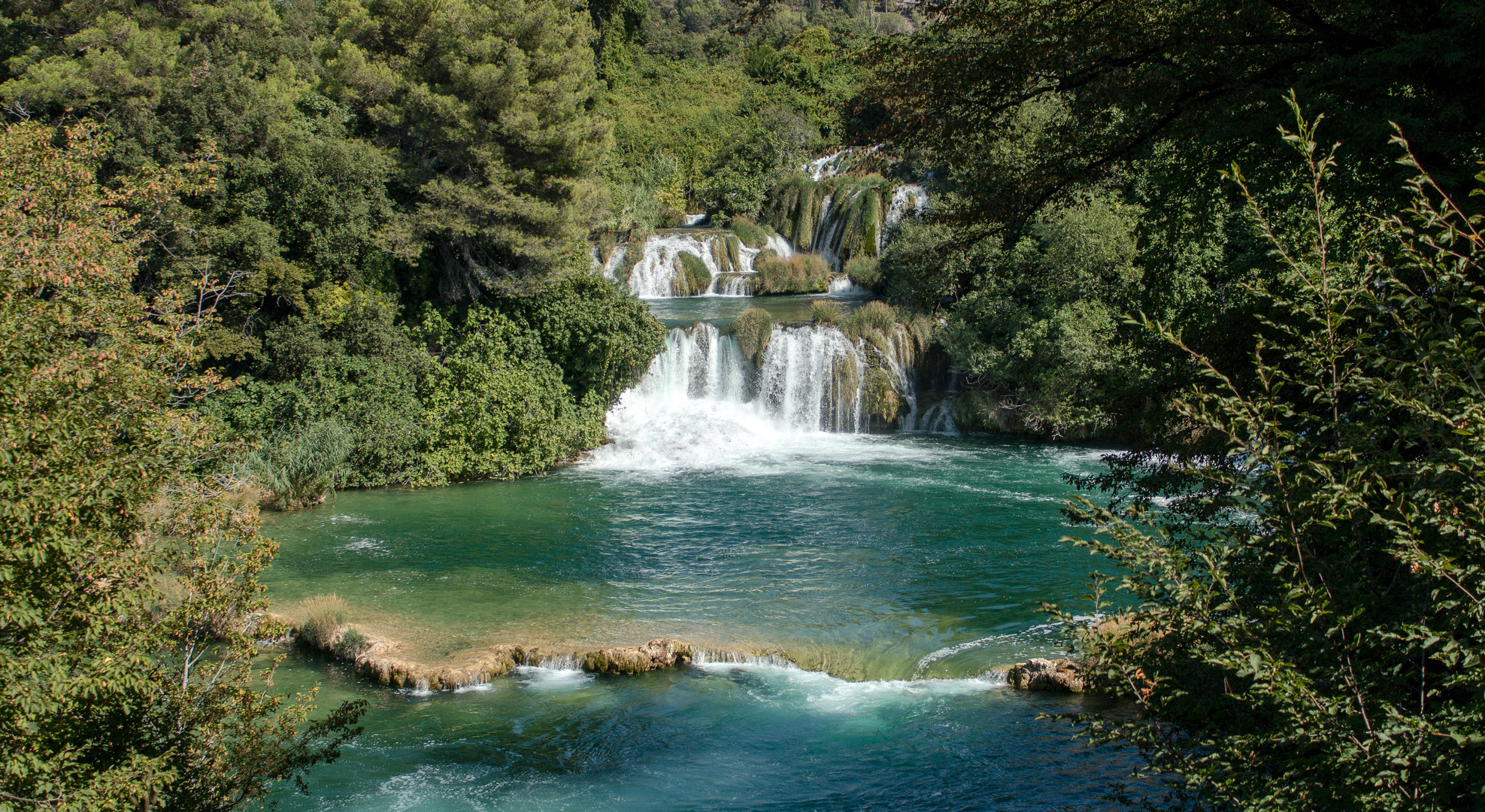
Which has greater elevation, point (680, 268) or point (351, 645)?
point (680, 268)

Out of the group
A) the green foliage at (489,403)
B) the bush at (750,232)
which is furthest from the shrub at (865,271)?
the green foliage at (489,403)

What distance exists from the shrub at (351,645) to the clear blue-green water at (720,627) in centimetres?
18

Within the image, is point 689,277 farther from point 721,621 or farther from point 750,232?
point 721,621

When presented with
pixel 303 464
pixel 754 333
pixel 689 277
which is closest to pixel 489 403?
pixel 303 464

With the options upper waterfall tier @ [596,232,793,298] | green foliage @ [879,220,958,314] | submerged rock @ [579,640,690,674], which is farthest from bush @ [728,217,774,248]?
submerged rock @ [579,640,690,674]

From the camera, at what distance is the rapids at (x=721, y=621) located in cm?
804

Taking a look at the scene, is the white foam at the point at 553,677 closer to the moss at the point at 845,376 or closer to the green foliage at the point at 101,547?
Answer: the green foliage at the point at 101,547

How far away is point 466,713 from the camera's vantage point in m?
9.27

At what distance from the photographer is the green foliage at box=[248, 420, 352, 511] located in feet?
53.9

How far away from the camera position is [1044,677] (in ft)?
31.5

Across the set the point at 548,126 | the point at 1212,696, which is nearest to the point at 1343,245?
the point at 1212,696

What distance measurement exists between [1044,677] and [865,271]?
70.1 ft

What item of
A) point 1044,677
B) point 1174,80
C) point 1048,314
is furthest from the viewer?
point 1048,314

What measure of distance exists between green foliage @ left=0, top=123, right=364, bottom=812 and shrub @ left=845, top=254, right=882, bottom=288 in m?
24.8
